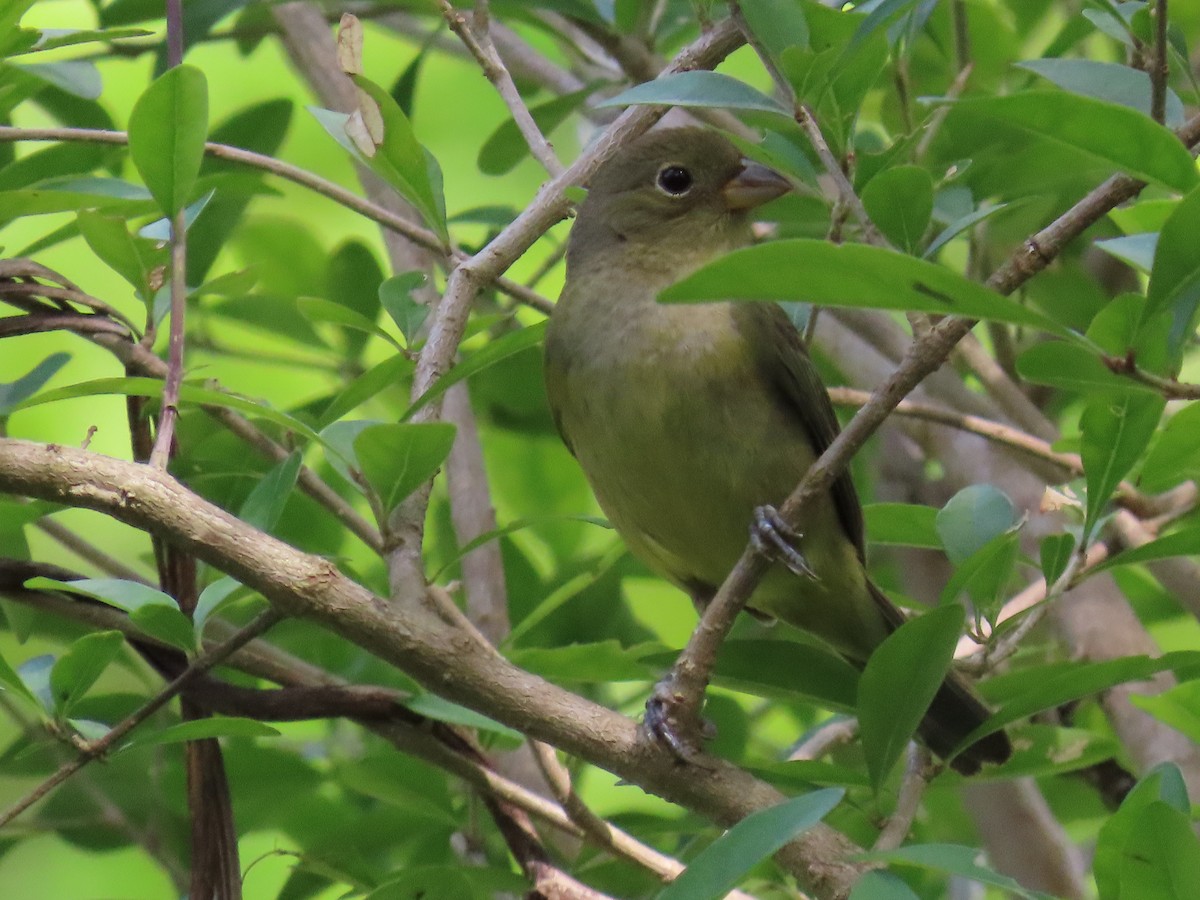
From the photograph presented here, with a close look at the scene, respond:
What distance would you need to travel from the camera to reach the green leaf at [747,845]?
179 cm

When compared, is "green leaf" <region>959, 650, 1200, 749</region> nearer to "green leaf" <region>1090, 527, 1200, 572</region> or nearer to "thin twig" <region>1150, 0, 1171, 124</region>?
"green leaf" <region>1090, 527, 1200, 572</region>

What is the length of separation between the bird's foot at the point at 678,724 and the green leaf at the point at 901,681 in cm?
25

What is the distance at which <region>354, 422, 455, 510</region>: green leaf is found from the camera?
2342 mm

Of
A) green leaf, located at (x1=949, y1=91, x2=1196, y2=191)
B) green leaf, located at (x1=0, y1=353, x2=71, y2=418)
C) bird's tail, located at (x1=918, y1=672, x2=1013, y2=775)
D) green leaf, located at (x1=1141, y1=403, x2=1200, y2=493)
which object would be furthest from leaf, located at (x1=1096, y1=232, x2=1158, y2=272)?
green leaf, located at (x1=0, y1=353, x2=71, y2=418)

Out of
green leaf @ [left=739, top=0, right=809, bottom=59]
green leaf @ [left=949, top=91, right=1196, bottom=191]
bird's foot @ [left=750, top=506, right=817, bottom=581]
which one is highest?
green leaf @ [left=739, top=0, right=809, bottom=59]

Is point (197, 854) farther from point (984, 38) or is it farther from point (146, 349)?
point (984, 38)

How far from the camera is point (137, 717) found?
2400 mm

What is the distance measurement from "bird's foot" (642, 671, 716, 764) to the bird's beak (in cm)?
159

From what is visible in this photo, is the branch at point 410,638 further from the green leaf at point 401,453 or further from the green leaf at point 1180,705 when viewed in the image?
the green leaf at point 1180,705

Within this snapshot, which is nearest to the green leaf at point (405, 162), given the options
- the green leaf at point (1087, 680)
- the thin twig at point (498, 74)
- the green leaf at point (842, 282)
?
the thin twig at point (498, 74)

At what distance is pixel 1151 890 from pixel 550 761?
1.12 metres

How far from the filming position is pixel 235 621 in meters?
3.64

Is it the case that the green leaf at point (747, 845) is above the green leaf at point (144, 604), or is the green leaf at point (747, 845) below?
below

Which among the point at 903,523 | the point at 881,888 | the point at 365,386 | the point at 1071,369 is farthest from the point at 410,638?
the point at 903,523
